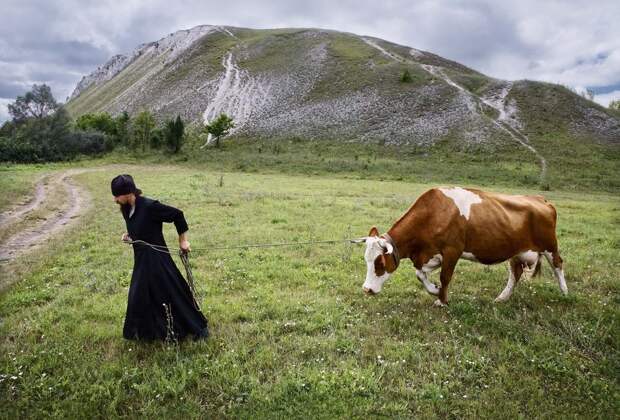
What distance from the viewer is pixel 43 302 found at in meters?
8.40

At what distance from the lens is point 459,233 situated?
25.5 ft

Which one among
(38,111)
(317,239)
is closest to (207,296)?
(317,239)

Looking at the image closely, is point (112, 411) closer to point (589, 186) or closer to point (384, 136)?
point (589, 186)

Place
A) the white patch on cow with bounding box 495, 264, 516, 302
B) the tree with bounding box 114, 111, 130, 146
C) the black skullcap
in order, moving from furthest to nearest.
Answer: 1. the tree with bounding box 114, 111, 130, 146
2. the white patch on cow with bounding box 495, 264, 516, 302
3. the black skullcap

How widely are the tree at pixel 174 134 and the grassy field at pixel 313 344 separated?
51413 millimetres

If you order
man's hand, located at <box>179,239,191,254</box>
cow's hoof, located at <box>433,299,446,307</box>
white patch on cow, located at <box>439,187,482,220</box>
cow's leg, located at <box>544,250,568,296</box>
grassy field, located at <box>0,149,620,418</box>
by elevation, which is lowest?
grassy field, located at <box>0,149,620,418</box>

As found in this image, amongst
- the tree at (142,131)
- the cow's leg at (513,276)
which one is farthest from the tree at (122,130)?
the cow's leg at (513,276)

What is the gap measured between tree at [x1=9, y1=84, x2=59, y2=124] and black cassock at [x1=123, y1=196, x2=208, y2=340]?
90741 millimetres

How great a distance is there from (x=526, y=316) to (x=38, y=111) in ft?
322

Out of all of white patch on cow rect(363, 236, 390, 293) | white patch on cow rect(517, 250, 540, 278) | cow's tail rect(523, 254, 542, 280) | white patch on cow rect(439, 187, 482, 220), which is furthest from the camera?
cow's tail rect(523, 254, 542, 280)

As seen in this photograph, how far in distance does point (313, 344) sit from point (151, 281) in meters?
2.92

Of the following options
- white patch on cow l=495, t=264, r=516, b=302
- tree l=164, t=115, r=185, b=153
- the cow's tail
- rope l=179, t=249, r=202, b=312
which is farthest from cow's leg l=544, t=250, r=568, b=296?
tree l=164, t=115, r=185, b=153

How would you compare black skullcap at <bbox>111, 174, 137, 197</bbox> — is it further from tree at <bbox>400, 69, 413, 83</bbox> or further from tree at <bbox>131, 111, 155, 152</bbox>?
tree at <bbox>400, 69, 413, 83</bbox>

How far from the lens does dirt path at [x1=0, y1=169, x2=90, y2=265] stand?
531 inches
